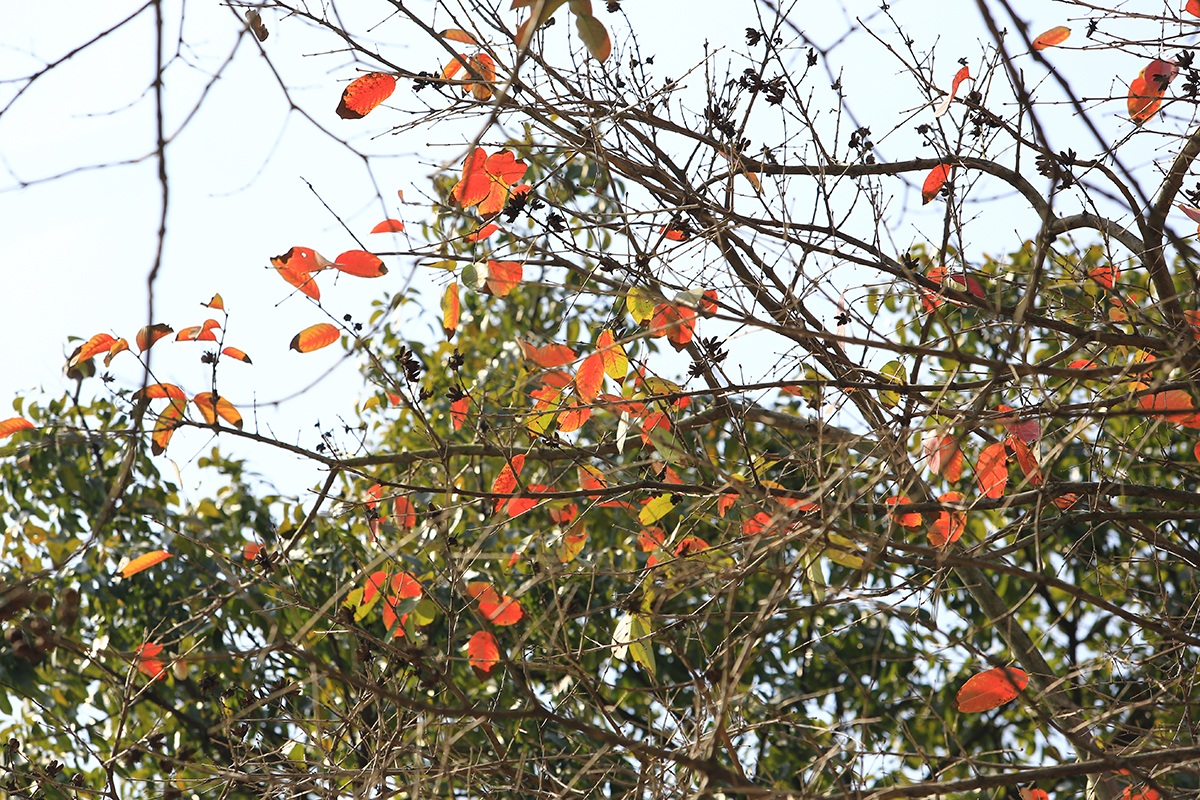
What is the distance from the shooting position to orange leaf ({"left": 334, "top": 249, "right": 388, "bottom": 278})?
2354 millimetres

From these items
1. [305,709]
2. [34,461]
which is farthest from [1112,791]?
[34,461]

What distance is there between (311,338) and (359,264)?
0.29 m

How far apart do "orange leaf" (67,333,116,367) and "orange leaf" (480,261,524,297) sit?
1.04m

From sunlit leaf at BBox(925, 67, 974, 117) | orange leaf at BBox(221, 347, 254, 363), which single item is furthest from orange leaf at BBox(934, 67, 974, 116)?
orange leaf at BBox(221, 347, 254, 363)

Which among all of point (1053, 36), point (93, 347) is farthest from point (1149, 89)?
point (93, 347)

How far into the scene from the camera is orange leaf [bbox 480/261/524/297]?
2193 millimetres

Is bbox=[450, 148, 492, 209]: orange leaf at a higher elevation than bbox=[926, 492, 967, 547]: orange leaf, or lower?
higher

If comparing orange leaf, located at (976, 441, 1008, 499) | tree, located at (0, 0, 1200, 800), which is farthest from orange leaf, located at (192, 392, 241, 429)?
orange leaf, located at (976, 441, 1008, 499)

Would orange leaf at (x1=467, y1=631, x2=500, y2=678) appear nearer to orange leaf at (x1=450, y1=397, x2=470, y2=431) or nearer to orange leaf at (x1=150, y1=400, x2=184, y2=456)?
orange leaf at (x1=450, y1=397, x2=470, y2=431)

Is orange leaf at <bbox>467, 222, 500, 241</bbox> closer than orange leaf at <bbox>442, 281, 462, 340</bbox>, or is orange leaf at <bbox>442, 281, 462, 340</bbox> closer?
orange leaf at <bbox>467, 222, 500, 241</bbox>

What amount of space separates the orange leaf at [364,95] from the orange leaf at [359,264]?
1.11 feet

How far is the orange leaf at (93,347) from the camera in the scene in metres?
2.65

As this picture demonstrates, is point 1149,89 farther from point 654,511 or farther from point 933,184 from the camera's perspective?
point 654,511

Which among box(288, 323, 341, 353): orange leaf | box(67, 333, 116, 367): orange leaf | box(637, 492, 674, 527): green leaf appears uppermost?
box(67, 333, 116, 367): orange leaf
